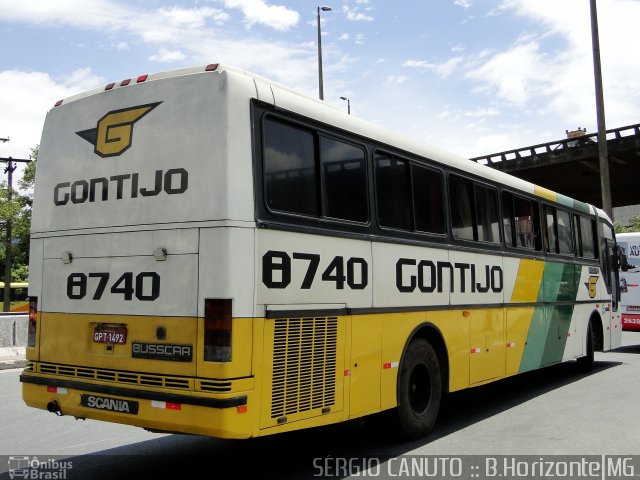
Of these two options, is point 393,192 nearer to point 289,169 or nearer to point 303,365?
point 289,169

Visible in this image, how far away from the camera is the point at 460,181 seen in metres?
8.09

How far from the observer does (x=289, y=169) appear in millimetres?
5445

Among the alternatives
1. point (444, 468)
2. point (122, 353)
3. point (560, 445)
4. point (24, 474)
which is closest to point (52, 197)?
point (122, 353)

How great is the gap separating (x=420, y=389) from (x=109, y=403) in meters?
3.33

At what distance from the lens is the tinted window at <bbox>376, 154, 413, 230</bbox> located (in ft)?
21.4

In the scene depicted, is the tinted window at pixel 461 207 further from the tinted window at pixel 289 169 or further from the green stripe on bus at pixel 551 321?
the tinted window at pixel 289 169

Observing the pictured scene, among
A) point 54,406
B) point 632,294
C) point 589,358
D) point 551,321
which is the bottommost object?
point 589,358

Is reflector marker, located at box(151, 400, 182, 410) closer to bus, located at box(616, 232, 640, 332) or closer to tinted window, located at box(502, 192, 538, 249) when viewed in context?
tinted window, located at box(502, 192, 538, 249)

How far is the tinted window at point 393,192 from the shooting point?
6.52 metres

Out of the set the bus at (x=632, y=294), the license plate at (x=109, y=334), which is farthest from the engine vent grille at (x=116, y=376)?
the bus at (x=632, y=294)

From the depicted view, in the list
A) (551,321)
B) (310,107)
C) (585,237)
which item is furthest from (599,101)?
(310,107)

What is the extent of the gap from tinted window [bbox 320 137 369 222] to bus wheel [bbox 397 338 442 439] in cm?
165

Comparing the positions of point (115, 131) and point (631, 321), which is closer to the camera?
point (115, 131)

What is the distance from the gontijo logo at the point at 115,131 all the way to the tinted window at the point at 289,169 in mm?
1015
